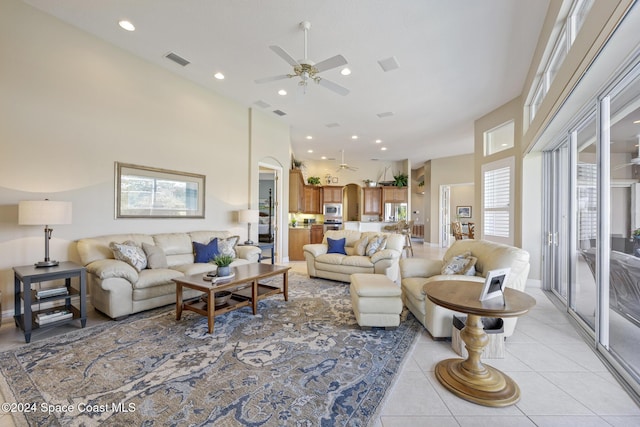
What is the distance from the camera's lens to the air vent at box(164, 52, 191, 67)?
416 centimetres

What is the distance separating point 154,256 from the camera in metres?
3.92

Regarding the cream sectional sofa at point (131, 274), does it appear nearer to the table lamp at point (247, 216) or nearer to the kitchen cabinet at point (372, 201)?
the table lamp at point (247, 216)

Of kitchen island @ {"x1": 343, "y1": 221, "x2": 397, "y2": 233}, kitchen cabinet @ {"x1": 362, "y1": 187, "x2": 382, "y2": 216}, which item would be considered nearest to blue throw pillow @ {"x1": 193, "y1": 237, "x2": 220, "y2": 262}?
kitchen island @ {"x1": 343, "y1": 221, "x2": 397, "y2": 233}

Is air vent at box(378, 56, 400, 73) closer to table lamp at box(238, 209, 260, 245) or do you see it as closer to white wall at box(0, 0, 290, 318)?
white wall at box(0, 0, 290, 318)

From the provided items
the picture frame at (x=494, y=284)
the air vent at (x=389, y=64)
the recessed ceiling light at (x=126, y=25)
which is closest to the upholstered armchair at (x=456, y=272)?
the picture frame at (x=494, y=284)

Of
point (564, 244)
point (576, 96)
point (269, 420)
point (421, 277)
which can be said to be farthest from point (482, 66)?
point (269, 420)

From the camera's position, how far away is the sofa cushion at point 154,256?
388 centimetres

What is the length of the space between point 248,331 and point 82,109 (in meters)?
3.71

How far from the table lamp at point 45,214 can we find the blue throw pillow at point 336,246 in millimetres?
4044

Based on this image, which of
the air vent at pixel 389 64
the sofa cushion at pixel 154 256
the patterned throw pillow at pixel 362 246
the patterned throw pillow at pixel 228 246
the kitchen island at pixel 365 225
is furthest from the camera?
the kitchen island at pixel 365 225

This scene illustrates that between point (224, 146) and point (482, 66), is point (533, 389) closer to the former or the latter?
point (482, 66)

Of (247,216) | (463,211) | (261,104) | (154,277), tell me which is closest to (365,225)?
(247,216)

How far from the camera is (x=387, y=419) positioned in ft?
5.63

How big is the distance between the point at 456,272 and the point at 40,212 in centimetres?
463
